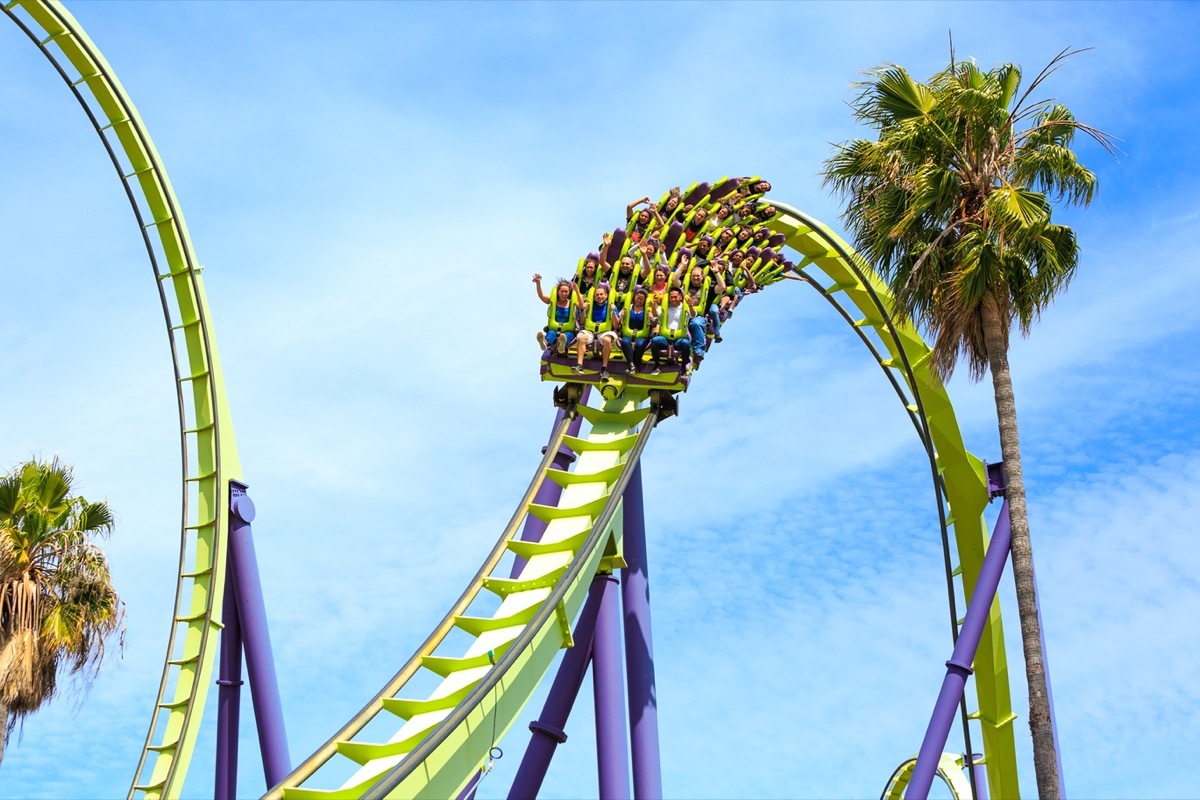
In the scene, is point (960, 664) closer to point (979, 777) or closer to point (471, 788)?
point (979, 777)

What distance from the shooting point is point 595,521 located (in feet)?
33.5

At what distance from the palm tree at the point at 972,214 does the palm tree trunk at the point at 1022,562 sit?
1 cm

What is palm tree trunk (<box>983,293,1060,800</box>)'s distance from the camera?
30.8 feet

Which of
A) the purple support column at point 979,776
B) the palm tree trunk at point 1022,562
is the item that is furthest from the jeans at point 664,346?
the purple support column at point 979,776

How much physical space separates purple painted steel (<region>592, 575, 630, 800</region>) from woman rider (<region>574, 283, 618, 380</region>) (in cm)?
164

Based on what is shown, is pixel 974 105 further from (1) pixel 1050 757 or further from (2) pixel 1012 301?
(1) pixel 1050 757

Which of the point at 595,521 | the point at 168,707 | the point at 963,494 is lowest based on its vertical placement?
the point at 168,707

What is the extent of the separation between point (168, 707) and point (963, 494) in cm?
703

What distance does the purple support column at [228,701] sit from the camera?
36.4 ft

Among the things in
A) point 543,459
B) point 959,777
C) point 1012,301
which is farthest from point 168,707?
point 959,777

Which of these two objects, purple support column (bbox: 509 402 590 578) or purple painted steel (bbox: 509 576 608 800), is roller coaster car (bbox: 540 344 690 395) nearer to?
purple support column (bbox: 509 402 590 578)

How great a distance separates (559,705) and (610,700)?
1.74 feet

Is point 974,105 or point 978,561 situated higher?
point 974,105

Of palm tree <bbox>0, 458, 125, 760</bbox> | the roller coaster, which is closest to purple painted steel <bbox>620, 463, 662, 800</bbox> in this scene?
the roller coaster
